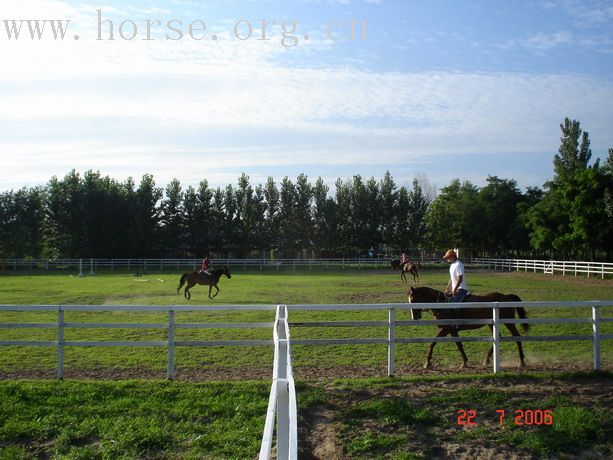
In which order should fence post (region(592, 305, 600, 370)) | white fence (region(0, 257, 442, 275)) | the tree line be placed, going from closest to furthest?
fence post (region(592, 305, 600, 370))
white fence (region(0, 257, 442, 275))
the tree line

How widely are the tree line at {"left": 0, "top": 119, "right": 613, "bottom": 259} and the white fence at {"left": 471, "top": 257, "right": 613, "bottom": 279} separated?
18.1ft

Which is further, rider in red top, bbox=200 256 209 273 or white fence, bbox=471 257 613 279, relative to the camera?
white fence, bbox=471 257 613 279

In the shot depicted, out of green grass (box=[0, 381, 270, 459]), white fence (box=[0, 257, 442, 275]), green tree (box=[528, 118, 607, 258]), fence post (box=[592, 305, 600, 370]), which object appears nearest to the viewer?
green grass (box=[0, 381, 270, 459])

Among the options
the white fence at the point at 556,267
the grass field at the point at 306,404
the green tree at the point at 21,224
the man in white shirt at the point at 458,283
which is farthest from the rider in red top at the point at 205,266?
the green tree at the point at 21,224

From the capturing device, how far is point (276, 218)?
249 ft

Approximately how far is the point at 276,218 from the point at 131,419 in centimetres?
6974

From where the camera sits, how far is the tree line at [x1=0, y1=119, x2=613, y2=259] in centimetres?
6594

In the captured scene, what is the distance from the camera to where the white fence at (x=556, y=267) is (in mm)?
36406

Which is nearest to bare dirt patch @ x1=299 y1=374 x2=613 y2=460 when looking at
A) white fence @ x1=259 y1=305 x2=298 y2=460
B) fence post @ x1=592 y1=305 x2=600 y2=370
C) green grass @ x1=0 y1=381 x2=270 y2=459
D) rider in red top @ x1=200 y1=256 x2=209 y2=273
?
fence post @ x1=592 y1=305 x2=600 y2=370

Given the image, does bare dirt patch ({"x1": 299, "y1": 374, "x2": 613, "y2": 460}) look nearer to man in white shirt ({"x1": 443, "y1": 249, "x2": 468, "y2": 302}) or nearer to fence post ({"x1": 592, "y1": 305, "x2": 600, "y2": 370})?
fence post ({"x1": 592, "y1": 305, "x2": 600, "y2": 370})

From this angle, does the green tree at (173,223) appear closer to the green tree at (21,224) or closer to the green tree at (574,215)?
the green tree at (21,224)

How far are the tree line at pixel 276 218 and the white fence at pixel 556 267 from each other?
5.50 m
